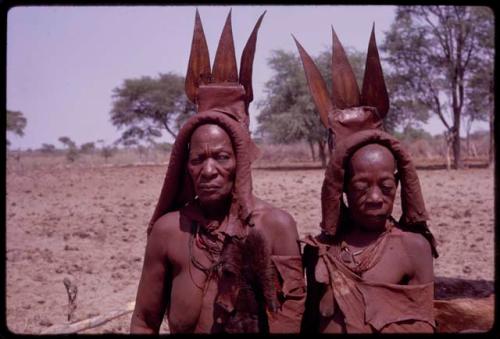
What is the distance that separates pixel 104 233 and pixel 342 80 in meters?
9.14

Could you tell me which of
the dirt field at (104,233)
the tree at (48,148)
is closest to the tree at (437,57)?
the dirt field at (104,233)

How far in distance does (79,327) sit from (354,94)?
12.5 feet

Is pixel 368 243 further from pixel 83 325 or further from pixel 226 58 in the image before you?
pixel 83 325

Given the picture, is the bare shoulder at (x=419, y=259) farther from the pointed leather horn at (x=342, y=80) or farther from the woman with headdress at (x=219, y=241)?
the pointed leather horn at (x=342, y=80)

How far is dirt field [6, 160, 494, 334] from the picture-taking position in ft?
24.1

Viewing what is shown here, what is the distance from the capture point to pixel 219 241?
2887 mm

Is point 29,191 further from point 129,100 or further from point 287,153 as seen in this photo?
point 287,153

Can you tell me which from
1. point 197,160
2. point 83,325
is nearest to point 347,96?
point 197,160

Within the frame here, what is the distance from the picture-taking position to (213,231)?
292cm

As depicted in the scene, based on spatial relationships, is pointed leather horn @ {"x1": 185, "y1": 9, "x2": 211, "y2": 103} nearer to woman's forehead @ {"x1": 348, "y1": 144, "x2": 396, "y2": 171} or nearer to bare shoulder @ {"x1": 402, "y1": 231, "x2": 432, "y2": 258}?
woman's forehead @ {"x1": 348, "y1": 144, "x2": 396, "y2": 171}

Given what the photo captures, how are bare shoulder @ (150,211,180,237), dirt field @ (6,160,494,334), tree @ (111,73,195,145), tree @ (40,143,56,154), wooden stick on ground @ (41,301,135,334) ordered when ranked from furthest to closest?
tree @ (40,143,56,154) → tree @ (111,73,195,145) → dirt field @ (6,160,494,334) → wooden stick on ground @ (41,301,135,334) → bare shoulder @ (150,211,180,237)

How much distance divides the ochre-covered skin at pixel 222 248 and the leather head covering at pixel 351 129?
0.96ft

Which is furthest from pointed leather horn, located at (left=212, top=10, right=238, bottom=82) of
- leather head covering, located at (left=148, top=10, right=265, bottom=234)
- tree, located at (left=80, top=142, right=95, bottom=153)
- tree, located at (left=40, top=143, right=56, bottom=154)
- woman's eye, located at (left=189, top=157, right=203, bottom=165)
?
tree, located at (left=40, top=143, right=56, bottom=154)

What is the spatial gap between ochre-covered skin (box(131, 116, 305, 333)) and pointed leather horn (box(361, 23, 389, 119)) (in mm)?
795
